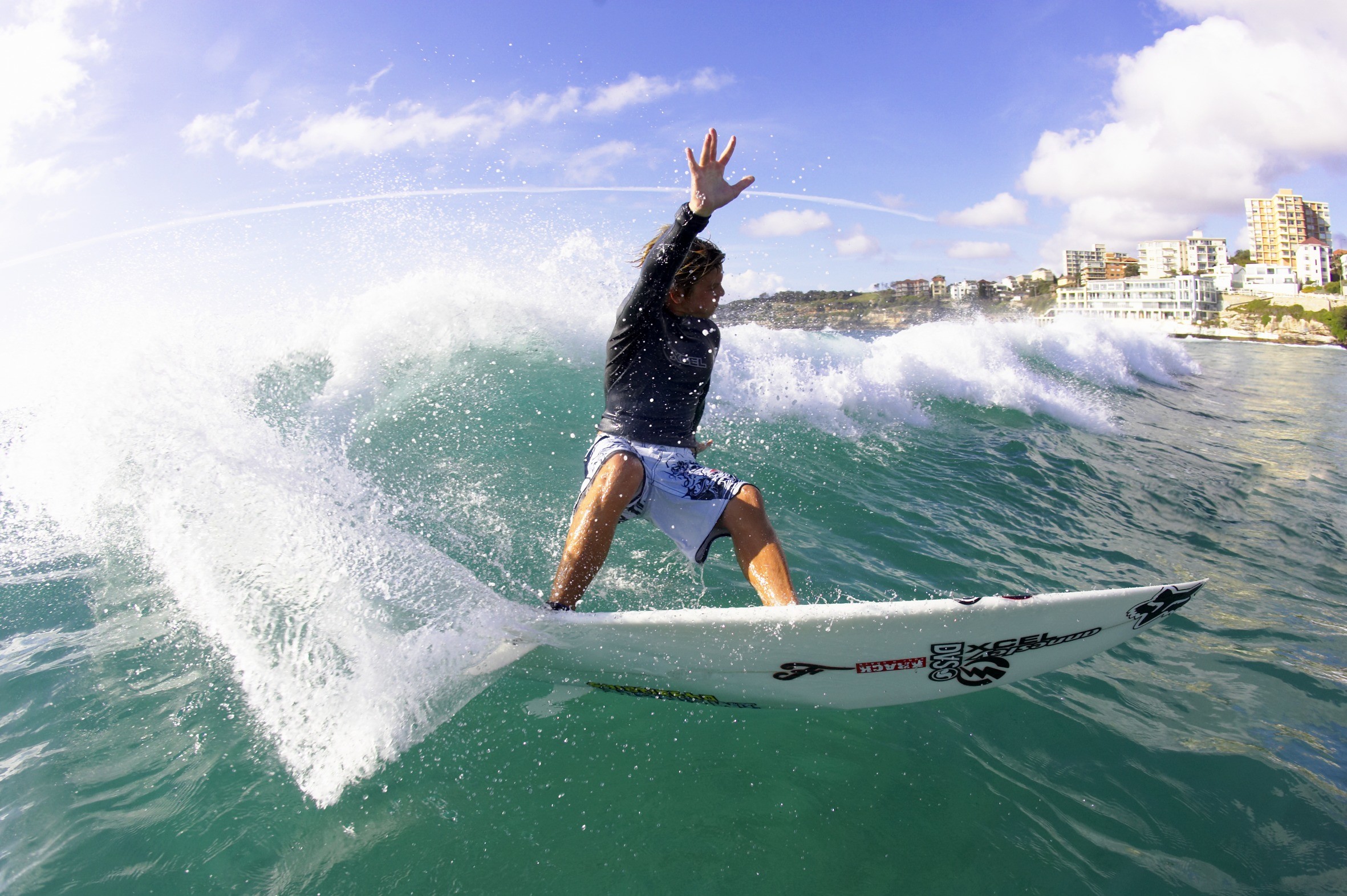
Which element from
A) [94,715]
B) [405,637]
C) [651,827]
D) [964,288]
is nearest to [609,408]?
[405,637]

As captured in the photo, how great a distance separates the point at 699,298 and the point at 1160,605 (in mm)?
2701

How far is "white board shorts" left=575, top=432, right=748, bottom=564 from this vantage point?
318cm

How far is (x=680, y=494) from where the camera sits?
3.19 meters

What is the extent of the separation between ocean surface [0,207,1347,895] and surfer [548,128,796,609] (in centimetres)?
49

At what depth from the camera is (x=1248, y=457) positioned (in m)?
9.90

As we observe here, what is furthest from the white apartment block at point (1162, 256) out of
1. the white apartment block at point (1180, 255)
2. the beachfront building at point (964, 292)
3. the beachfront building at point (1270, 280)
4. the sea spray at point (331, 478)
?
the sea spray at point (331, 478)

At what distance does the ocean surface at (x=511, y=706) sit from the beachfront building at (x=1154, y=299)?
91145 mm

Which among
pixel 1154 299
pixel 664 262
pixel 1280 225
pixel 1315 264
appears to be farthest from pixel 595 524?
pixel 1280 225

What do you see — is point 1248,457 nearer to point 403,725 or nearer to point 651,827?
point 651,827

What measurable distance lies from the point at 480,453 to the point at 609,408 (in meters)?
3.36

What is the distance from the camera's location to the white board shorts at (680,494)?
3180 millimetres

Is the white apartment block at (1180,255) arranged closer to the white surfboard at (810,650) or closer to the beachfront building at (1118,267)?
the beachfront building at (1118,267)

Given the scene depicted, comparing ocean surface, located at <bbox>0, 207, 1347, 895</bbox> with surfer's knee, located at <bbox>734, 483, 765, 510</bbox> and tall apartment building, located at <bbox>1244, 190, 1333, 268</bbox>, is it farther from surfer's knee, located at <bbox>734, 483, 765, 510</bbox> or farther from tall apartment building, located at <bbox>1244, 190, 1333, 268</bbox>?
tall apartment building, located at <bbox>1244, 190, 1333, 268</bbox>

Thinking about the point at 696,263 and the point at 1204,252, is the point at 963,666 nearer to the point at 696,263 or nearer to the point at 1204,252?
the point at 696,263
